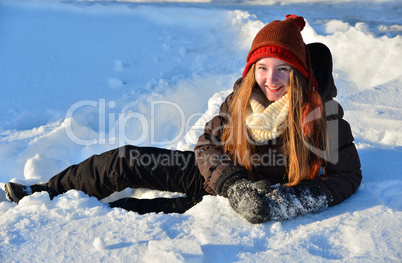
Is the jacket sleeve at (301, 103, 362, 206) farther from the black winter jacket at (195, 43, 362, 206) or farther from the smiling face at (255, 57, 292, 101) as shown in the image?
the smiling face at (255, 57, 292, 101)

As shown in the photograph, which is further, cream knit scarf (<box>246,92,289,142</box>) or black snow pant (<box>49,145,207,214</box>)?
black snow pant (<box>49,145,207,214</box>)

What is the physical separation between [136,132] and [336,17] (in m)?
3.65

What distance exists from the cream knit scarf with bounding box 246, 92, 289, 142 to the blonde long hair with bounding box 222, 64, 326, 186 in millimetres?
32

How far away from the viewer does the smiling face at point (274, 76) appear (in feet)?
5.58

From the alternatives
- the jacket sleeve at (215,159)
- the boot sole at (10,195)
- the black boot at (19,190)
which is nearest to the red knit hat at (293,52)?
the jacket sleeve at (215,159)

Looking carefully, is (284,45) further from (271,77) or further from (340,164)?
(340,164)

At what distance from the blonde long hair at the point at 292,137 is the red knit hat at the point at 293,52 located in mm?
16

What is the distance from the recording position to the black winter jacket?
5.44 feet

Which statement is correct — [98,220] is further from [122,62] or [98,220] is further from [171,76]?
[122,62]

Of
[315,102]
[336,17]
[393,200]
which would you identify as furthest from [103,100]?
[336,17]

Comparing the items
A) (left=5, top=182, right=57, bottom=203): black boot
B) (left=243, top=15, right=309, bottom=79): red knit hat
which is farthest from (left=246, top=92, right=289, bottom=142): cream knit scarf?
(left=5, top=182, right=57, bottom=203): black boot

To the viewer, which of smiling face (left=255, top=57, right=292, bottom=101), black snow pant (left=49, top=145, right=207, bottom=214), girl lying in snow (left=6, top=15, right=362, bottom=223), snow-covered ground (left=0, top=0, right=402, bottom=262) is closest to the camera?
snow-covered ground (left=0, top=0, right=402, bottom=262)

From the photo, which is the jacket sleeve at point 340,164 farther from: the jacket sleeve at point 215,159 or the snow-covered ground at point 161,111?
the jacket sleeve at point 215,159

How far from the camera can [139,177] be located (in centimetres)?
194
